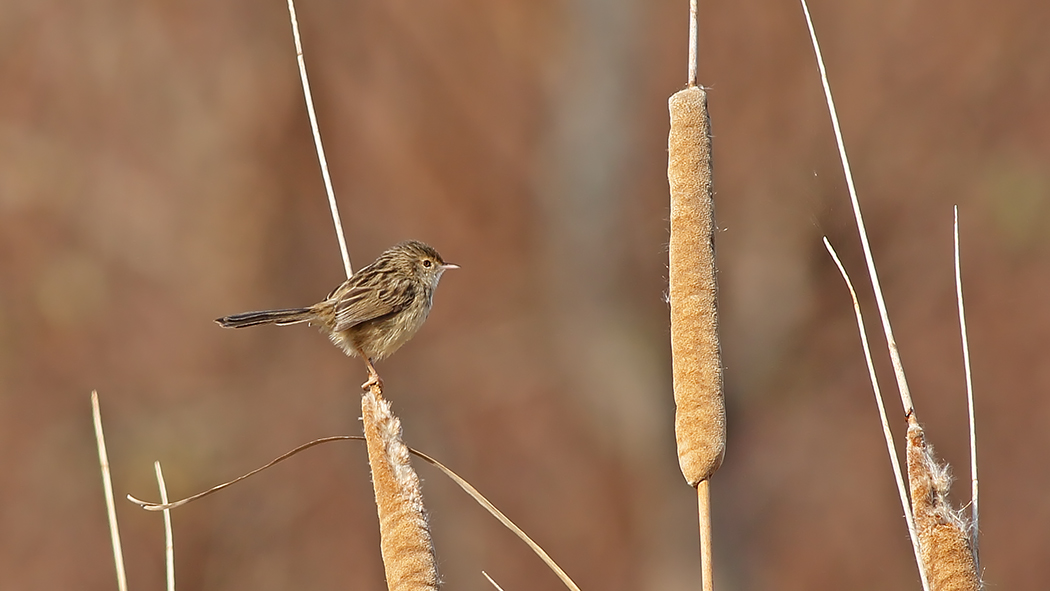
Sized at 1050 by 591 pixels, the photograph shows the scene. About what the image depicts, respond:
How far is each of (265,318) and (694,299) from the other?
6.78 ft

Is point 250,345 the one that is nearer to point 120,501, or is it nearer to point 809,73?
point 120,501

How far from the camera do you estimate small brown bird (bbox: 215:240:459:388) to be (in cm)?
387

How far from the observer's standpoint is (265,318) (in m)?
3.63

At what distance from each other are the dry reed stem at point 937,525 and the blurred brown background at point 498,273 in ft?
29.4

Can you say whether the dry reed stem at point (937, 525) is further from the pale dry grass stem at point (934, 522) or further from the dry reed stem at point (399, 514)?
the dry reed stem at point (399, 514)

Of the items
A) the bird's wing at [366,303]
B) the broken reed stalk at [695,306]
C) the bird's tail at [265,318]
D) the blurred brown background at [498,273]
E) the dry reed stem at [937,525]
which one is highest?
the blurred brown background at [498,273]

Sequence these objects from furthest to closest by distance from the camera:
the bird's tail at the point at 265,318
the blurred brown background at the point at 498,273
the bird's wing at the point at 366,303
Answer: the blurred brown background at the point at 498,273 → the bird's wing at the point at 366,303 → the bird's tail at the point at 265,318

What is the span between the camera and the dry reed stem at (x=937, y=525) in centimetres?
193

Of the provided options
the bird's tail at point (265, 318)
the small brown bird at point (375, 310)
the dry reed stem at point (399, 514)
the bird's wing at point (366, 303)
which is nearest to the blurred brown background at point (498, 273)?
the small brown bird at point (375, 310)

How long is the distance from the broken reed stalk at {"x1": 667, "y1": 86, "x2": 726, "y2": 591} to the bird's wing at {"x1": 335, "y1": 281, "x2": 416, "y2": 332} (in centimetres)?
207

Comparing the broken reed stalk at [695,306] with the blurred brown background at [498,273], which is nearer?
the broken reed stalk at [695,306]

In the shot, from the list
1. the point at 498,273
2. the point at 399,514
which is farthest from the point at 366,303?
the point at 498,273

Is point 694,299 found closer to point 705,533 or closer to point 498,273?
point 705,533

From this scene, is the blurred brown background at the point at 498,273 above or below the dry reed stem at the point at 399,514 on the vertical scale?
above
